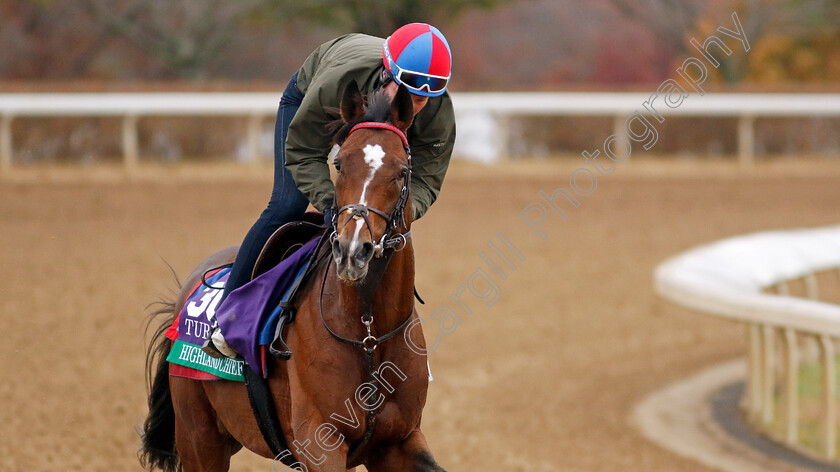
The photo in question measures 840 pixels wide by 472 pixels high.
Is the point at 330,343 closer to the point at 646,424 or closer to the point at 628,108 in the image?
the point at 646,424

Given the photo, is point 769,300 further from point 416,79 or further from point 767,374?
point 416,79

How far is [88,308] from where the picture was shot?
8719mm

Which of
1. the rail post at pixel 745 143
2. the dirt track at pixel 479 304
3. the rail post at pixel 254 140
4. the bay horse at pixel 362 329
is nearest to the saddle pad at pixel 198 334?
the bay horse at pixel 362 329

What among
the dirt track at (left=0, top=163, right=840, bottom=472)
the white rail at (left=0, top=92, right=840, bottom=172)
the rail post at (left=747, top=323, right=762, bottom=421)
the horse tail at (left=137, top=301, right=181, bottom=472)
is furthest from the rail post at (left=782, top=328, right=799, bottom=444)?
the white rail at (left=0, top=92, right=840, bottom=172)

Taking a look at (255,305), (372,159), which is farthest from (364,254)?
(255,305)

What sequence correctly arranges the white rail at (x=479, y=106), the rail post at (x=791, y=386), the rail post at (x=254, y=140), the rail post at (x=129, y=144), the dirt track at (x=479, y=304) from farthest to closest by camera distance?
the rail post at (x=254, y=140), the white rail at (x=479, y=106), the rail post at (x=129, y=144), the dirt track at (x=479, y=304), the rail post at (x=791, y=386)

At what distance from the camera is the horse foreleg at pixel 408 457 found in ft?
10.7

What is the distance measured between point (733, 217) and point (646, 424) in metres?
6.89

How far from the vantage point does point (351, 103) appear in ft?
10.1

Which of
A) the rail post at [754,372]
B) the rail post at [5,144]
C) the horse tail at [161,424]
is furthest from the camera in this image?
the rail post at [5,144]

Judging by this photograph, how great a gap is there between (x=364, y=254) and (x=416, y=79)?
70cm

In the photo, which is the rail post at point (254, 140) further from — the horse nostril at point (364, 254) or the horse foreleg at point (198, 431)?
the horse nostril at point (364, 254)

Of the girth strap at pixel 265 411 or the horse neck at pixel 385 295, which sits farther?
the girth strap at pixel 265 411

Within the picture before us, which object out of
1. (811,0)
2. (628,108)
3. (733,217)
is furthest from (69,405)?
(811,0)
